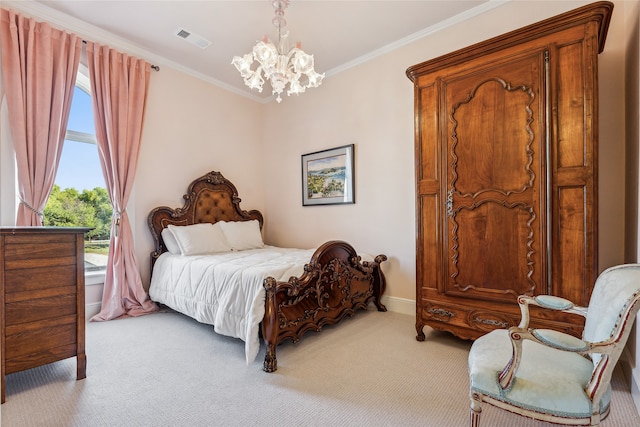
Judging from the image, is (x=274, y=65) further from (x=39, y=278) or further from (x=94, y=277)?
(x=94, y=277)

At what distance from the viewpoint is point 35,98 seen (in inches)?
105

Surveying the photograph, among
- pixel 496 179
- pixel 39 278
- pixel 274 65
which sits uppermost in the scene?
pixel 274 65

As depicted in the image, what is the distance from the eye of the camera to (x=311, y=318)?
2477 millimetres

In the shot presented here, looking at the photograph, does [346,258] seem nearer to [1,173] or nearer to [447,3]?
[447,3]

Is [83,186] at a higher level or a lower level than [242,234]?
higher

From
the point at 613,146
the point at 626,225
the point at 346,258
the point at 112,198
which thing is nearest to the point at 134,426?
the point at 346,258

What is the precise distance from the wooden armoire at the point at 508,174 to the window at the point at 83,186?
3.37 m

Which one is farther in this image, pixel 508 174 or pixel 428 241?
pixel 428 241

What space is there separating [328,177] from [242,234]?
136 centimetres

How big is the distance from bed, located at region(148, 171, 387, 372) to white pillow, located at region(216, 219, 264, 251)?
13mm

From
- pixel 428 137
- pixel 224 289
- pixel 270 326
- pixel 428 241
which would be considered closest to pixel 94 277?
pixel 224 289

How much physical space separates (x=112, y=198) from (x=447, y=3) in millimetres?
3847

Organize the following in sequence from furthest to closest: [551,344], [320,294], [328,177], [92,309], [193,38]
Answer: [328,177]
[193,38]
[92,309]
[320,294]
[551,344]

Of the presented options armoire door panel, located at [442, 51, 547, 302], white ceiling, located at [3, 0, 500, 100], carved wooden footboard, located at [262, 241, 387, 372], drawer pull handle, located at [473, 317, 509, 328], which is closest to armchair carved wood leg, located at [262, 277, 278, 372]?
carved wooden footboard, located at [262, 241, 387, 372]
